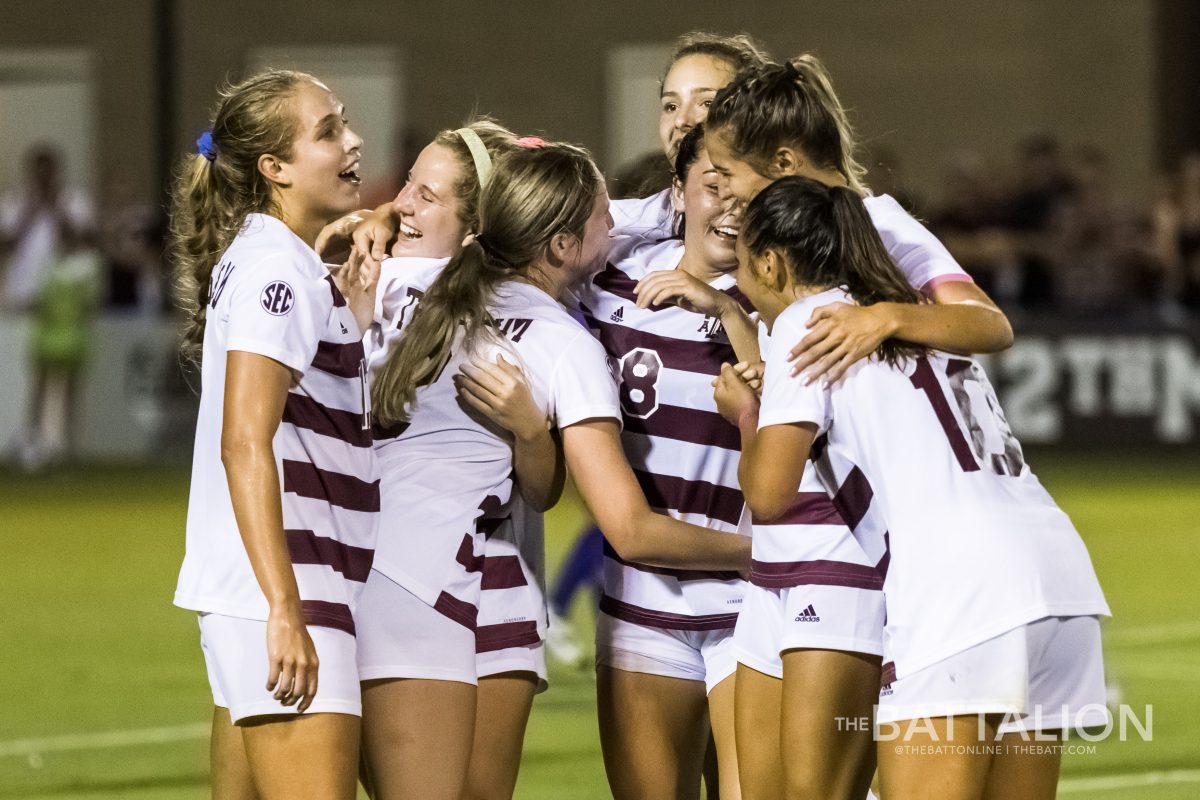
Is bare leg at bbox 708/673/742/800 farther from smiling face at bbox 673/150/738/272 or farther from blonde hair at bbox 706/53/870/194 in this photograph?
blonde hair at bbox 706/53/870/194

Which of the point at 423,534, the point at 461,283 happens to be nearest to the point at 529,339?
the point at 461,283

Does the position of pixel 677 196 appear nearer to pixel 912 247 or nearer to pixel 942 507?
pixel 912 247

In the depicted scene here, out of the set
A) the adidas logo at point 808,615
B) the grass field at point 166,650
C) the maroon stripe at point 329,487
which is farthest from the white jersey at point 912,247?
the grass field at point 166,650

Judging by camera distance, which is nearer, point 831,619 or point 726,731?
point 831,619

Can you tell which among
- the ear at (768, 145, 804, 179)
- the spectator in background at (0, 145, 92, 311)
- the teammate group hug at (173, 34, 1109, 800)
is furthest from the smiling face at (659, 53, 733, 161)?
the spectator in background at (0, 145, 92, 311)

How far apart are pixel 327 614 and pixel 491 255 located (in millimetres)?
930

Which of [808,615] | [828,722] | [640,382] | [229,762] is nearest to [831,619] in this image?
[808,615]

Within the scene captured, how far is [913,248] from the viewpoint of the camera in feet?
12.7

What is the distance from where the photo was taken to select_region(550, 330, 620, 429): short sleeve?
386cm

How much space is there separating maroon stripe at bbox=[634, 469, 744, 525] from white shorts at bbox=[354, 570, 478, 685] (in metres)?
0.64

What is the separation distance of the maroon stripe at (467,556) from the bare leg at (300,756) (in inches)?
21.2

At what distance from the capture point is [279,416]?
339 cm

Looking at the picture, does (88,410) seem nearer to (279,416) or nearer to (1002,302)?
(1002,302)

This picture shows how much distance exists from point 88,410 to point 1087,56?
12.5 meters
